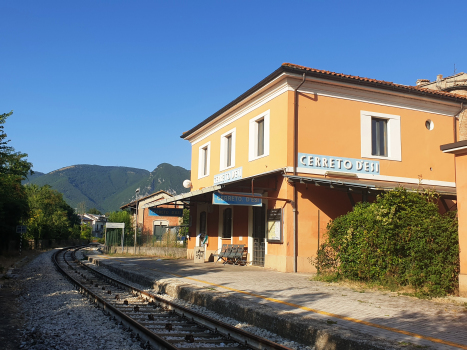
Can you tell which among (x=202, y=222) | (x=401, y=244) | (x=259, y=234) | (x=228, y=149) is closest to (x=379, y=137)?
(x=259, y=234)

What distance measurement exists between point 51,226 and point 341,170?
4921 centimetres

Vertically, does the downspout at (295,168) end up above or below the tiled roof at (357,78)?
below

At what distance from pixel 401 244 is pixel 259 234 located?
803 cm

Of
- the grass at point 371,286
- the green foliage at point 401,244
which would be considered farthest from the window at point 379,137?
the grass at point 371,286

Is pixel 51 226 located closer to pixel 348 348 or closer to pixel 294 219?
pixel 294 219

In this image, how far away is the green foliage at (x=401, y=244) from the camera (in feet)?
28.3

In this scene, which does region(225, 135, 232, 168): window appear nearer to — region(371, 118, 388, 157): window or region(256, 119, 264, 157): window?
region(256, 119, 264, 157): window

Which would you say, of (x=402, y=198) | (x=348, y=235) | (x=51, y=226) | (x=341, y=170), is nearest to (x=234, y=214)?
(x=341, y=170)

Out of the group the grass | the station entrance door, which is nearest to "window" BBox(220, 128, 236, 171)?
the station entrance door

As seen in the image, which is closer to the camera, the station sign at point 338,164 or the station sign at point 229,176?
the station sign at point 338,164

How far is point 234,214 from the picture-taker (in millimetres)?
19281

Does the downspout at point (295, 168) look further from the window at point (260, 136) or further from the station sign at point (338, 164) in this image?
the window at point (260, 136)

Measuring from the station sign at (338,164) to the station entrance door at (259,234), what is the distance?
263cm

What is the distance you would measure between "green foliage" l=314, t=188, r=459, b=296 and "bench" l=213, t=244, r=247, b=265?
21.6 feet
